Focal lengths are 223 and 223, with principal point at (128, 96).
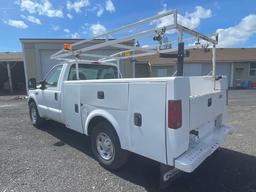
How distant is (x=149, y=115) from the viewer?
295 cm

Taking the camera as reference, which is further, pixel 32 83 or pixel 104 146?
pixel 32 83

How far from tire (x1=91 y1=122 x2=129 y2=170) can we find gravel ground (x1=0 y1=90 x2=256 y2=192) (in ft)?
0.53

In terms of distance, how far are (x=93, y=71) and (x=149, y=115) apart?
10.2ft

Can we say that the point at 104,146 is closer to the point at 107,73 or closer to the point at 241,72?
the point at 107,73

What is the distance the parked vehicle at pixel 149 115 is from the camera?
9.08 feet

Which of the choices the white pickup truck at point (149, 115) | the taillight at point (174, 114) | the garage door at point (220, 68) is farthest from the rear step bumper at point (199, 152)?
the garage door at point (220, 68)

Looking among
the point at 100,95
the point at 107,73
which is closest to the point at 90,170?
the point at 100,95

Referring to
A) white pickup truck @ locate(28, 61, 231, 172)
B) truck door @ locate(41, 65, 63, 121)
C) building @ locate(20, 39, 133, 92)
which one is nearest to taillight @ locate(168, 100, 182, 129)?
white pickup truck @ locate(28, 61, 231, 172)

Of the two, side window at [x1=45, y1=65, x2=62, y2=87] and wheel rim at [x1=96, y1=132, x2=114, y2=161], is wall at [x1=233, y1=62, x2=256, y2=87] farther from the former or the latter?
wheel rim at [x1=96, y1=132, x2=114, y2=161]

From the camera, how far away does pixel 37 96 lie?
21.1 feet

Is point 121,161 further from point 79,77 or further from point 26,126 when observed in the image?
point 26,126

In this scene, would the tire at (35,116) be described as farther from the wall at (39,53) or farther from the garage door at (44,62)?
the garage door at (44,62)

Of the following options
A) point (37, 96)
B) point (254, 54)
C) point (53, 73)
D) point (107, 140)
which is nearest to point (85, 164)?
point (107, 140)

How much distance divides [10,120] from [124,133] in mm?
6715
